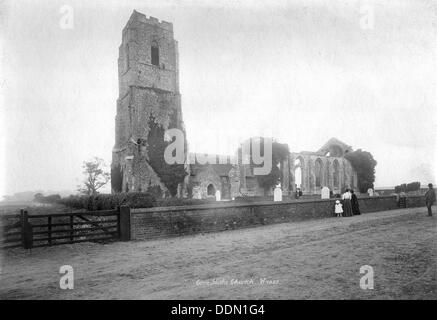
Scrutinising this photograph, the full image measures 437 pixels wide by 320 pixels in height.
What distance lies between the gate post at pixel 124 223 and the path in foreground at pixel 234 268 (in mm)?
563

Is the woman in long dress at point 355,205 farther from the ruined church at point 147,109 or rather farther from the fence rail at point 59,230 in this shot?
the ruined church at point 147,109

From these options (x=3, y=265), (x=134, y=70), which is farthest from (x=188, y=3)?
(x=134, y=70)

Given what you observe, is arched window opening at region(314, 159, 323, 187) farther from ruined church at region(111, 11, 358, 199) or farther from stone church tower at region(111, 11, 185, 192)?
stone church tower at region(111, 11, 185, 192)

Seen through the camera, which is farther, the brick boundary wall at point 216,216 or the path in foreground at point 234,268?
the brick boundary wall at point 216,216

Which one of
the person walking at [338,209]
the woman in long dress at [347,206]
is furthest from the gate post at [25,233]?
the woman in long dress at [347,206]

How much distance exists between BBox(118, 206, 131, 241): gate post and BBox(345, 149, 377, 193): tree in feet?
175

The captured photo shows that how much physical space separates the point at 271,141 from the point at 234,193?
11.0 meters

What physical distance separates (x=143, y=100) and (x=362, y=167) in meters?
44.1

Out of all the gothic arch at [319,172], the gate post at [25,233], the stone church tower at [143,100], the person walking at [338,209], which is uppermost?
the stone church tower at [143,100]

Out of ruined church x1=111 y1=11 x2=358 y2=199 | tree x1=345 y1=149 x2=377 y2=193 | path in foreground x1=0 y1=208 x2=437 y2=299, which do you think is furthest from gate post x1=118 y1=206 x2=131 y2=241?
tree x1=345 y1=149 x2=377 y2=193

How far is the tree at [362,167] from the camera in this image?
182ft
